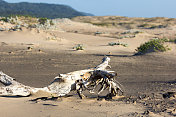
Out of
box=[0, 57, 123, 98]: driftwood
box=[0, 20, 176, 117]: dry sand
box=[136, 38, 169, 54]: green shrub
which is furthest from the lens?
box=[136, 38, 169, 54]: green shrub

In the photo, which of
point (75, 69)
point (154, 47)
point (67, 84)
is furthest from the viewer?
point (154, 47)

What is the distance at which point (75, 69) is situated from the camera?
37.2 feet

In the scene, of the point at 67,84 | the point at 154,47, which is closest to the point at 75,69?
the point at 67,84

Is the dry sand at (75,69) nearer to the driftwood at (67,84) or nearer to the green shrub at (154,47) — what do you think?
the driftwood at (67,84)

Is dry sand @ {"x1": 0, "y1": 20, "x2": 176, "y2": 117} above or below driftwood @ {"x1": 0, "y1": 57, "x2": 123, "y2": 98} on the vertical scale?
below

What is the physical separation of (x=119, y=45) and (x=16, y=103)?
649 inches

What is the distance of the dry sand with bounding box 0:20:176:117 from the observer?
452 centimetres

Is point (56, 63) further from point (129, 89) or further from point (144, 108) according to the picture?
point (144, 108)

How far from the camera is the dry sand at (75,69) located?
452 cm

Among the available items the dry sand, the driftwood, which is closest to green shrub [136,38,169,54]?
the dry sand

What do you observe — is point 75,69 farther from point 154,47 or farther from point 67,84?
point 154,47

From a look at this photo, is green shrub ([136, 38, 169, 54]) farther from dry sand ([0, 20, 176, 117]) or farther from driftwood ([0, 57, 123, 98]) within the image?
driftwood ([0, 57, 123, 98])

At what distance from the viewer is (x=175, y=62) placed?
44.0 ft

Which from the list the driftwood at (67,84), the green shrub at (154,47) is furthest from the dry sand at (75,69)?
the green shrub at (154,47)
